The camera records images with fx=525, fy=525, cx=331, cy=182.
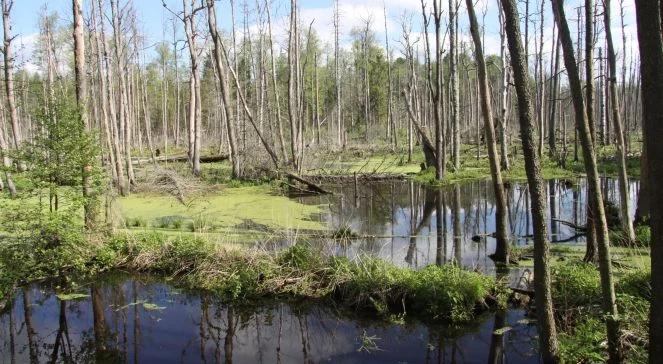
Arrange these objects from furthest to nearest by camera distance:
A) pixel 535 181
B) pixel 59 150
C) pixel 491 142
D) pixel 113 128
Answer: pixel 113 128 < pixel 59 150 < pixel 491 142 < pixel 535 181

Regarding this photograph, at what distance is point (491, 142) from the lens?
29.8 feet

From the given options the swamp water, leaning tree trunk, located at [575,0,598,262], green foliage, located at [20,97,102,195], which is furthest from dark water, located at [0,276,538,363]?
green foliage, located at [20,97,102,195]

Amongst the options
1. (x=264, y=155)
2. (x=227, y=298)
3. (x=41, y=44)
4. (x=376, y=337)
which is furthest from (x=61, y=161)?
(x=41, y=44)

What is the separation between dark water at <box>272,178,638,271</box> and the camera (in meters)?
10.7

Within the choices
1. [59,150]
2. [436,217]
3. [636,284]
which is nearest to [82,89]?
[59,150]

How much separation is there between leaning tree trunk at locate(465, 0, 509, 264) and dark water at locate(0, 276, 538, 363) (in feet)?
6.77

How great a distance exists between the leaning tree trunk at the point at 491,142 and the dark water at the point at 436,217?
0.38 meters

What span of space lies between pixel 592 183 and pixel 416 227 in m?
8.00

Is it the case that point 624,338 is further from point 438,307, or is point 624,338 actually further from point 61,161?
point 61,161

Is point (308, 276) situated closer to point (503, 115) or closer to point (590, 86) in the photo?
point (590, 86)

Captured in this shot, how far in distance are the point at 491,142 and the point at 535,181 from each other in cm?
426

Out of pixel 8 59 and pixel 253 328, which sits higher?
pixel 8 59

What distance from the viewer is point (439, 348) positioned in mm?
6836

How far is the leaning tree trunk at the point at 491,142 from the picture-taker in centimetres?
891
